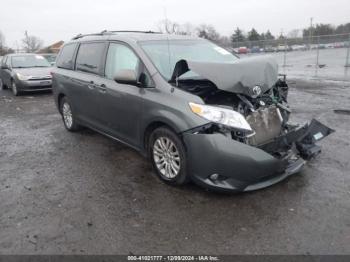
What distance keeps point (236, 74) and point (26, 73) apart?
10422mm

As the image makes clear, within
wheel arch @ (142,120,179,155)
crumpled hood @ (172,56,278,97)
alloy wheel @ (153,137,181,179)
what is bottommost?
alloy wheel @ (153,137,181,179)

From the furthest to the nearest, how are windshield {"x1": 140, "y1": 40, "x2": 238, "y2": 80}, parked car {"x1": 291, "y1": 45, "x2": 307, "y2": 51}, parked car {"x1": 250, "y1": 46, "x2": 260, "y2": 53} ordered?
parked car {"x1": 291, "y1": 45, "x2": 307, "y2": 51} → parked car {"x1": 250, "y1": 46, "x2": 260, "y2": 53} → windshield {"x1": 140, "y1": 40, "x2": 238, "y2": 80}

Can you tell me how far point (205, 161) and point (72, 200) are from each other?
160cm

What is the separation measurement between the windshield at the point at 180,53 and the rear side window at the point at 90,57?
1.00 meters

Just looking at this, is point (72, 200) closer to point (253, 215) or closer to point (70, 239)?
point (70, 239)

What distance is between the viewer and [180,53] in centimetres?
458

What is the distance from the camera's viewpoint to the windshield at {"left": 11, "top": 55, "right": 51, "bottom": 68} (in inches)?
504

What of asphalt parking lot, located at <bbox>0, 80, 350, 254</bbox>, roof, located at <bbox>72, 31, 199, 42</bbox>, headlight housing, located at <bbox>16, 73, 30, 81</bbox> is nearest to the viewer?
asphalt parking lot, located at <bbox>0, 80, 350, 254</bbox>

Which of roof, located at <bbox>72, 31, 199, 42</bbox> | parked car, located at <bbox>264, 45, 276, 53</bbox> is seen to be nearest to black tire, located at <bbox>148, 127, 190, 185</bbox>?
roof, located at <bbox>72, 31, 199, 42</bbox>

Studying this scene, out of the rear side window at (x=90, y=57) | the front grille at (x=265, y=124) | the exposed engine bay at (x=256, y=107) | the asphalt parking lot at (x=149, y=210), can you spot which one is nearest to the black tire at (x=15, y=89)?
the rear side window at (x=90, y=57)

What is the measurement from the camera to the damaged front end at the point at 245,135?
3328 mm

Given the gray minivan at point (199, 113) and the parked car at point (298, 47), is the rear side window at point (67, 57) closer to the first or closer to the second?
the gray minivan at point (199, 113)

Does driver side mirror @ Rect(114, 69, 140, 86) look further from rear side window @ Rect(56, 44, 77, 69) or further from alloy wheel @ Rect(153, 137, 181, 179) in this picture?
rear side window @ Rect(56, 44, 77, 69)

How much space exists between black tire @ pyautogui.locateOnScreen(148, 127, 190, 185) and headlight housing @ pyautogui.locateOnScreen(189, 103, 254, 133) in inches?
16.4
